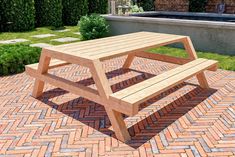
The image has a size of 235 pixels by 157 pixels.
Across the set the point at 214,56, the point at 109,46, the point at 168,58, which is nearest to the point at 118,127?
the point at 109,46

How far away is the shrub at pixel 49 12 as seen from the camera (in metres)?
12.2

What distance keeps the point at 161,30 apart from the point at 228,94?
4.22m

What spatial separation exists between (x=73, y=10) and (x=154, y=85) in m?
10.3

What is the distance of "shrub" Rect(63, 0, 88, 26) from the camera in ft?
42.2

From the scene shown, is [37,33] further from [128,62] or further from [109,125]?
[109,125]

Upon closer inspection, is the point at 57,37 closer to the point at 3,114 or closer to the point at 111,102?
the point at 3,114

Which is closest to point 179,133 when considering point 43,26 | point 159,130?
point 159,130

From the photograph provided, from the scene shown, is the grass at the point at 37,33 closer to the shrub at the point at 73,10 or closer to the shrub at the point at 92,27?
the shrub at the point at 92,27

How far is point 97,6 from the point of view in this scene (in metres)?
14.3

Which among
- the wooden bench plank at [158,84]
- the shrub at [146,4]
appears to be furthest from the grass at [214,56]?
the shrub at [146,4]

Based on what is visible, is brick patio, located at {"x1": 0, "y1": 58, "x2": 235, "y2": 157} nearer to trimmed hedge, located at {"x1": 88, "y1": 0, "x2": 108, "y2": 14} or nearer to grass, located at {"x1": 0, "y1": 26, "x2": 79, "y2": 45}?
grass, located at {"x1": 0, "y1": 26, "x2": 79, "y2": 45}

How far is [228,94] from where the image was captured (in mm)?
4832

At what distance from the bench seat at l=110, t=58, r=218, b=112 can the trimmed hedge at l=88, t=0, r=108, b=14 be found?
10.3 metres

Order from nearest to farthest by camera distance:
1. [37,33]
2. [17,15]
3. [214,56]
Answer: [214,56]
[37,33]
[17,15]
